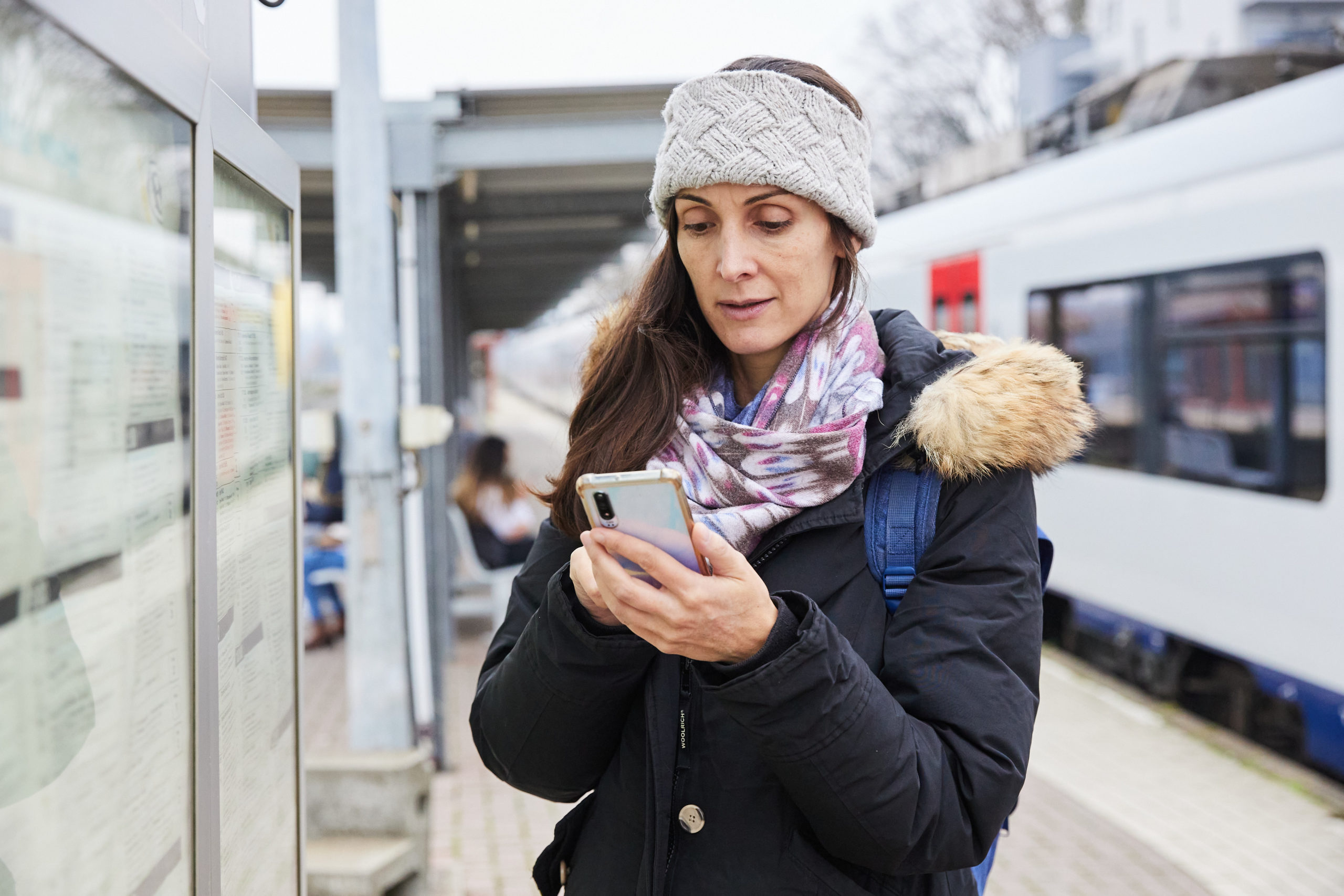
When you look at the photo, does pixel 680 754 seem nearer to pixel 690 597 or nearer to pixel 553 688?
pixel 553 688

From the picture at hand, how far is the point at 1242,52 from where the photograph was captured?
719 centimetres

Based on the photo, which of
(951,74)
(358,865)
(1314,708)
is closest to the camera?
(358,865)

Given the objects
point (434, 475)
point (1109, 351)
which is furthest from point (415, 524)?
point (1109, 351)

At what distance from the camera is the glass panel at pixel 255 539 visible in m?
1.54

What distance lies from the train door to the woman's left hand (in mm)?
7982

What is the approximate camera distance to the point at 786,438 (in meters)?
1.65

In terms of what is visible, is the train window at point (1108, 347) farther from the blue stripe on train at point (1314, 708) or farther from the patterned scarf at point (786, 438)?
the patterned scarf at point (786, 438)

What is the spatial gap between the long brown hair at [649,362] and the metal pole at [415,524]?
13.5 ft

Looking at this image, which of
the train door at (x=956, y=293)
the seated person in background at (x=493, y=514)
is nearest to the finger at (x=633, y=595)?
the seated person in background at (x=493, y=514)

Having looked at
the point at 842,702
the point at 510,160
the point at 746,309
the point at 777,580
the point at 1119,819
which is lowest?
the point at 1119,819

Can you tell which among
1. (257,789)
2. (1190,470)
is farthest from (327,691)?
(257,789)

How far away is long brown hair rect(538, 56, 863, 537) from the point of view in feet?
5.81

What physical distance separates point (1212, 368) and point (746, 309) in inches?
220

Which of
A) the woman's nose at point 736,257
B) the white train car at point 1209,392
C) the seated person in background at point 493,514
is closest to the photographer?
the woman's nose at point 736,257
